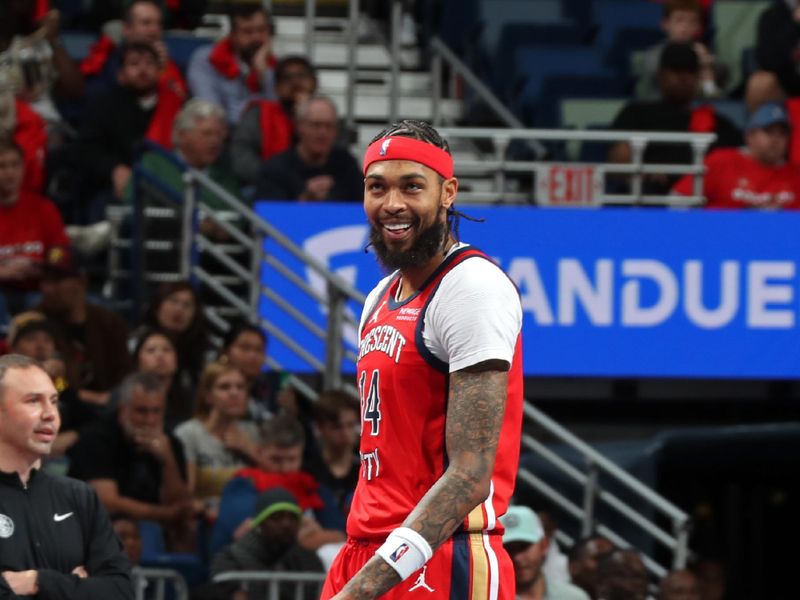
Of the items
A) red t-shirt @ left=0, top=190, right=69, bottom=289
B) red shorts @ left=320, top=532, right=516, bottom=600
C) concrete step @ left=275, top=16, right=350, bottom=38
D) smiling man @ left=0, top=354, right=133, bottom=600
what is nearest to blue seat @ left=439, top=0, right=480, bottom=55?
concrete step @ left=275, top=16, right=350, bottom=38

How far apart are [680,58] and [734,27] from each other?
229 centimetres

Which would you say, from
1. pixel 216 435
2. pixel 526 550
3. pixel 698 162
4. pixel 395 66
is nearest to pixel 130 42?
pixel 395 66

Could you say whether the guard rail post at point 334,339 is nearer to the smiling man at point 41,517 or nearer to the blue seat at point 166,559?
the blue seat at point 166,559

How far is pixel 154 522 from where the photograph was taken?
9781 millimetres

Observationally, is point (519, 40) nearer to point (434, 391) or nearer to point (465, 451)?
point (434, 391)

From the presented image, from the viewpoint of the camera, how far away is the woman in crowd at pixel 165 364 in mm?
10375

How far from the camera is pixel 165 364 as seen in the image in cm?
1039

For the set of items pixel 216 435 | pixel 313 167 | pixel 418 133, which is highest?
pixel 313 167

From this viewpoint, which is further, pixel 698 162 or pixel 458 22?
pixel 458 22

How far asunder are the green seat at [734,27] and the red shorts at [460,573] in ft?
35.9

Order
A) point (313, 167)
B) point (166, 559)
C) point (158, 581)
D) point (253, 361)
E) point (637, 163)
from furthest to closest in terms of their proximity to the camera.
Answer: point (313, 167) < point (637, 163) < point (253, 361) < point (166, 559) < point (158, 581)

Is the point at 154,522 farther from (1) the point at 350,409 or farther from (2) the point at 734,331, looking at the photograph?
(2) the point at 734,331

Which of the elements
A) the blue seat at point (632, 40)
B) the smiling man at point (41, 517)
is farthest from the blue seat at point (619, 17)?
the smiling man at point (41, 517)

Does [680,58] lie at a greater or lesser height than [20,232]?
greater
